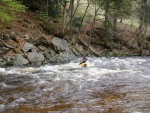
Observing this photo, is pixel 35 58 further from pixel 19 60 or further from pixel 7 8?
pixel 7 8

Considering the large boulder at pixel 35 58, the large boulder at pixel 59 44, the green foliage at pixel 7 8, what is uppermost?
the green foliage at pixel 7 8

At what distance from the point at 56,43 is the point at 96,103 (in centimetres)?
1413

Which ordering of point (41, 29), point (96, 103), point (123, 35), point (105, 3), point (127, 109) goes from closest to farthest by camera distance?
point (127, 109), point (96, 103), point (41, 29), point (105, 3), point (123, 35)

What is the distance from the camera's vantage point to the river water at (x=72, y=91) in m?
9.45

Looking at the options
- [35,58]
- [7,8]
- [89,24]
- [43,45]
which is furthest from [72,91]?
[89,24]

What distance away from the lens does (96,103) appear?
999 cm

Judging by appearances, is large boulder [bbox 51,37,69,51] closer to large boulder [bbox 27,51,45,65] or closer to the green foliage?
large boulder [bbox 27,51,45,65]

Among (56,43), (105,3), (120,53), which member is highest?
(105,3)

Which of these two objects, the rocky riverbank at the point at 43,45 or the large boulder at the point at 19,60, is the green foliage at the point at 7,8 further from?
the large boulder at the point at 19,60

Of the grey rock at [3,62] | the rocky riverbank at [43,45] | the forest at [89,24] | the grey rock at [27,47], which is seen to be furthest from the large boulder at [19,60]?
the forest at [89,24]

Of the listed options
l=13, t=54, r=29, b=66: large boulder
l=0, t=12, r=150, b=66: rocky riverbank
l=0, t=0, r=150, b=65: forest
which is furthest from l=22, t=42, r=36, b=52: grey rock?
l=0, t=0, r=150, b=65: forest

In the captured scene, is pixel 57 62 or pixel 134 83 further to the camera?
pixel 57 62

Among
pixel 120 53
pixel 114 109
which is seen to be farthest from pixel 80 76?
pixel 120 53

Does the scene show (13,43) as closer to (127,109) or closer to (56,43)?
(56,43)
